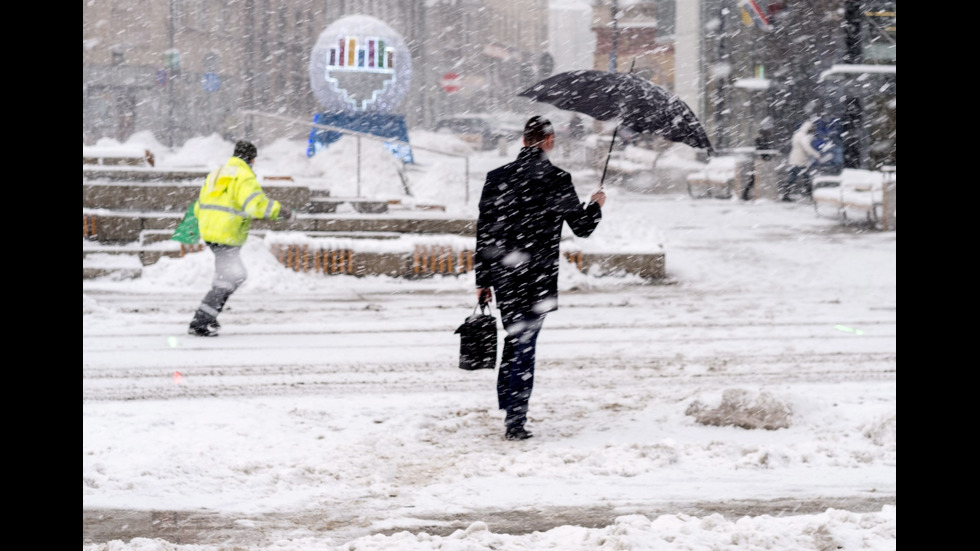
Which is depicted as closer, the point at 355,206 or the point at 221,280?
the point at 221,280

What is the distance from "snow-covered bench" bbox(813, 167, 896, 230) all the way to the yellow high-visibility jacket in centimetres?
1301

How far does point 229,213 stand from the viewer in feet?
31.1

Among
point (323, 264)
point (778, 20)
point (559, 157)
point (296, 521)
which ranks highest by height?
point (778, 20)

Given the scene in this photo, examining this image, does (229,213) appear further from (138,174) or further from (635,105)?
(138,174)

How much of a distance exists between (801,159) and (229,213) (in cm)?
1760

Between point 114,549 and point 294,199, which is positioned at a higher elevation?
point 294,199

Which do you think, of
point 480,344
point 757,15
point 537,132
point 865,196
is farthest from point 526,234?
point 757,15

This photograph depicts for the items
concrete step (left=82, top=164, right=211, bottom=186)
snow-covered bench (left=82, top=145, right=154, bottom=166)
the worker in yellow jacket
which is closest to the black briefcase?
the worker in yellow jacket

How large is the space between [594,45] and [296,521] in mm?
68251

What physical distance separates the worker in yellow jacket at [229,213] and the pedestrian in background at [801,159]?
16897mm

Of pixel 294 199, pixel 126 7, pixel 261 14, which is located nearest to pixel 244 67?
pixel 261 14
